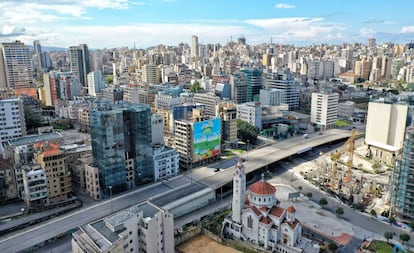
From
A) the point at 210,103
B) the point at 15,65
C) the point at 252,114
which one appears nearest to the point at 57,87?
the point at 15,65

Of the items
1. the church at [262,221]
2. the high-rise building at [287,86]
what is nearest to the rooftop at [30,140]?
the church at [262,221]

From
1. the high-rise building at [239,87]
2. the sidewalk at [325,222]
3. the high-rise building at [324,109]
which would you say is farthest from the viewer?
the high-rise building at [239,87]

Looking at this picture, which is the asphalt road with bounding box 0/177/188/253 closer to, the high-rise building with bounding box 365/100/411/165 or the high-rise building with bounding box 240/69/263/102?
the high-rise building with bounding box 365/100/411/165

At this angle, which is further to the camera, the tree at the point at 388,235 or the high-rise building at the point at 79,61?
the high-rise building at the point at 79,61

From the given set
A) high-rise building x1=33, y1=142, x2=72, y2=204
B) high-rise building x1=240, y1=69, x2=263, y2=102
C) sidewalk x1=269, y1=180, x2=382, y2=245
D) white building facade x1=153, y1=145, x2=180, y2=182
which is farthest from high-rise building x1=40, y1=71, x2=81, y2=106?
sidewalk x1=269, y1=180, x2=382, y2=245

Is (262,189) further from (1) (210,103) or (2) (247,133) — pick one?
(1) (210,103)

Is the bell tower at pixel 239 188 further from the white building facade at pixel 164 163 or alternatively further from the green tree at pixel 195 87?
the green tree at pixel 195 87

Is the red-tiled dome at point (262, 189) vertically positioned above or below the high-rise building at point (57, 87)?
below
